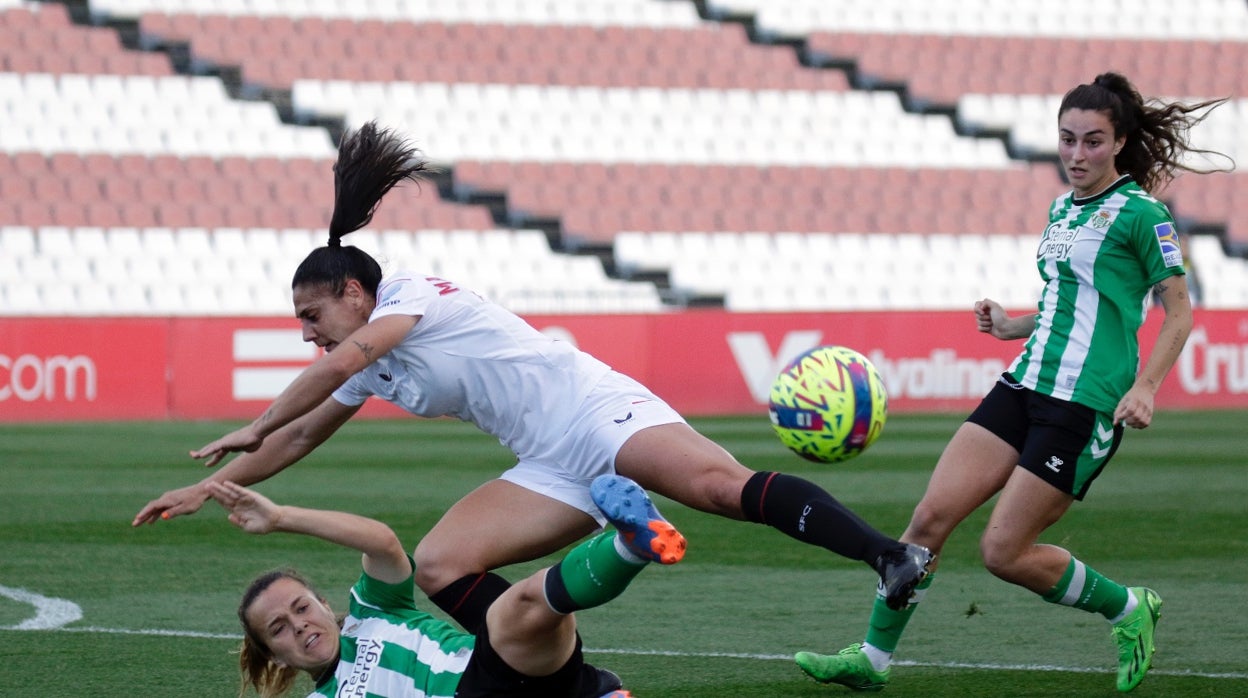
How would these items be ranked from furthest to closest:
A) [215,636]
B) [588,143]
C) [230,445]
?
1. [588,143]
2. [215,636]
3. [230,445]

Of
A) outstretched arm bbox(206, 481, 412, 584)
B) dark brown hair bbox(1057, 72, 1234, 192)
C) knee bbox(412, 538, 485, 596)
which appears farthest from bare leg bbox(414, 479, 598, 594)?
dark brown hair bbox(1057, 72, 1234, 192)

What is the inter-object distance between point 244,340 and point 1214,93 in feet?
65.5

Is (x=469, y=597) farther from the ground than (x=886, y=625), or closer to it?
farther from the ground

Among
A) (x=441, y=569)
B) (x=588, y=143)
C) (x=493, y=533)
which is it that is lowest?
(x=588, y=143)

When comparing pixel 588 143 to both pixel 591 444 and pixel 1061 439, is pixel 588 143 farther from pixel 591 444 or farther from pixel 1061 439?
pixel 591 444

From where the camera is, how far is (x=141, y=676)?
5695mm

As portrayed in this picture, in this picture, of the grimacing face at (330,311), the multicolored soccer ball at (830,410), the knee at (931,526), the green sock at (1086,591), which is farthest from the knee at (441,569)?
the green sock at (1086,591)

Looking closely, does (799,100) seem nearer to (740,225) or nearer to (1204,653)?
(740,225)

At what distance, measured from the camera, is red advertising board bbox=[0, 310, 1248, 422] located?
1894cm

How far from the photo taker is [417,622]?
4777 mm

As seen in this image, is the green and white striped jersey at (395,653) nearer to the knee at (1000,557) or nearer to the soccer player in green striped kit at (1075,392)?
the soccer player in green striped kit at (1075,392)

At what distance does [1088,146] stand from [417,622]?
8.78 ft

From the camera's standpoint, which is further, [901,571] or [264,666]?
[264,666]

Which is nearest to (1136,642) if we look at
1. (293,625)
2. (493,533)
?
(493,533)
